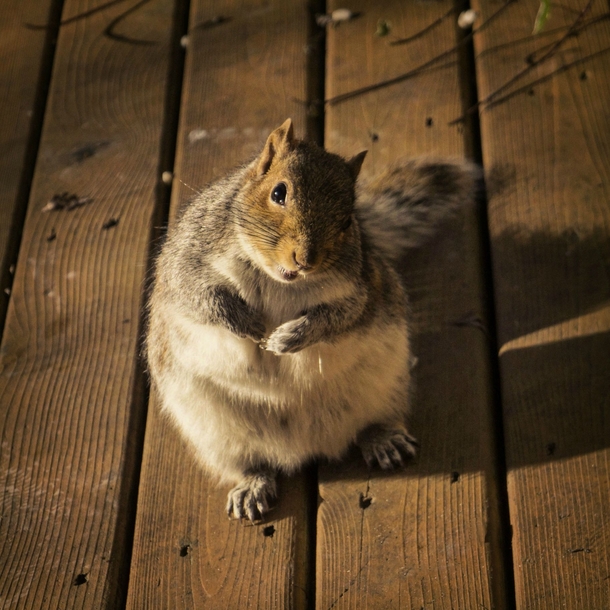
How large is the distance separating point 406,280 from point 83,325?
0.95 m

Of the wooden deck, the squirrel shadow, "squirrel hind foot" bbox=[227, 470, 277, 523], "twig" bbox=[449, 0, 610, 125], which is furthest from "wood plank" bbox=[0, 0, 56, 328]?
"twig" bbox=[449, 0, 610, 125]

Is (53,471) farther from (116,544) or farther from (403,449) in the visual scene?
(403,449)

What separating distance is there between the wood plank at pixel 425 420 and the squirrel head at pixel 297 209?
1.75 ft

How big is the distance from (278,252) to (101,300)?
34.8 inches

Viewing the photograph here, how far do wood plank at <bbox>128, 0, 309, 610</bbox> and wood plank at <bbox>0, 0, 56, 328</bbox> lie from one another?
51 cm

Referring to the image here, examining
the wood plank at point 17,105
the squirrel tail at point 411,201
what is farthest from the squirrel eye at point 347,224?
the wood plank at point 17,105

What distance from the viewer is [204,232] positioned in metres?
2.22

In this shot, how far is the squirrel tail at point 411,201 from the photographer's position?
269cm

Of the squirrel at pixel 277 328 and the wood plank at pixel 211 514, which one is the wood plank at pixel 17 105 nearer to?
the wood plank at pixel 211 514

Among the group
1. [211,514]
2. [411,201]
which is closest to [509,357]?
[411,201]

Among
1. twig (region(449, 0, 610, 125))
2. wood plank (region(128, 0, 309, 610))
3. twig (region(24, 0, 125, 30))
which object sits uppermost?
twig (region(24, 0, 125, 30))

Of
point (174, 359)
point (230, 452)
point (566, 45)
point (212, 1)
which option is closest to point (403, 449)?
point (230, 452)

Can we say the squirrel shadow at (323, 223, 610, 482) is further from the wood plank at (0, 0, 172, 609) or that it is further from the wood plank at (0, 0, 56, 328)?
the wood plank at (0, 0, 56, 328)

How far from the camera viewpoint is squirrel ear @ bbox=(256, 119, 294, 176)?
Answer: 2.08 meters
